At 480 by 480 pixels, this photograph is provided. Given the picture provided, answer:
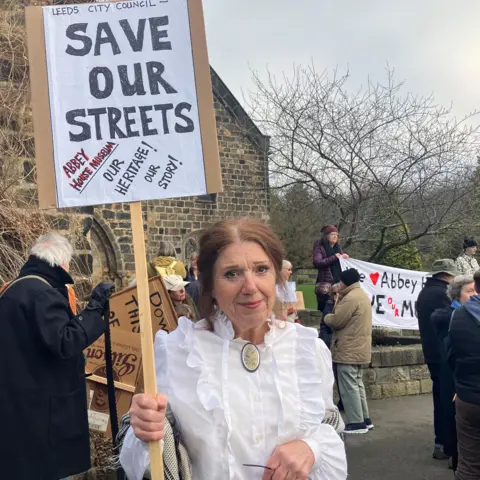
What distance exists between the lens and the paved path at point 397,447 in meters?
5.14

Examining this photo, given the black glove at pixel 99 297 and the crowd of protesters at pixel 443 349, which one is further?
the crowd of protesters at pixel 443 349

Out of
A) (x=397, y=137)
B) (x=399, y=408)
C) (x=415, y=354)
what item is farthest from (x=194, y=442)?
(x=397, y=137)

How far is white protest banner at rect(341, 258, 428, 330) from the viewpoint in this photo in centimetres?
837

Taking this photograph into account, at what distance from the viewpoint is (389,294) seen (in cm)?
842

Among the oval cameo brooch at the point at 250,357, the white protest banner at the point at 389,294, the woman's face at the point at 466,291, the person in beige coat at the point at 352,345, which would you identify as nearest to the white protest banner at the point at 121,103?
the oval cameo brooch at the point at 250,357

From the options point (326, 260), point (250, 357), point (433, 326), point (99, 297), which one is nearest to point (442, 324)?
point (433, 326)

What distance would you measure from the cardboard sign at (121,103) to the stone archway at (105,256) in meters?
12.8

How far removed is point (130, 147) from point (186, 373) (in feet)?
2.73

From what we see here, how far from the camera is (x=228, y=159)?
17.0 meters

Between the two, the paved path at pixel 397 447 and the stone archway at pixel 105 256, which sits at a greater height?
the stone archway at pixel 105 256

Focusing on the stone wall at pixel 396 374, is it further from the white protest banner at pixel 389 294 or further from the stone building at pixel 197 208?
the stone building at pixel 197 208

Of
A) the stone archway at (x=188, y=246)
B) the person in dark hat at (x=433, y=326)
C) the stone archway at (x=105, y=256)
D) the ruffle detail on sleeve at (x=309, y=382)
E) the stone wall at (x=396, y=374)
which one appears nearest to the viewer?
the ruffle detail on sleeve at (x=309, y=382)

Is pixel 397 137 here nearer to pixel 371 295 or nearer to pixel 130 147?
pixel 371 295

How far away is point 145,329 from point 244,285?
1.18ft
